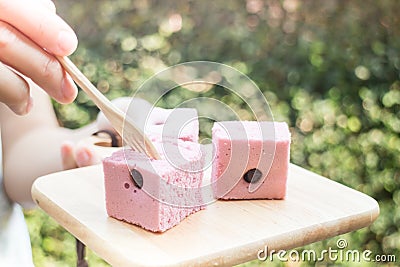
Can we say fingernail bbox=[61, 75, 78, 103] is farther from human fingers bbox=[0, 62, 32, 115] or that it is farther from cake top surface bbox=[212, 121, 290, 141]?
cake top surface bbox=[212, 121, 290, 141]

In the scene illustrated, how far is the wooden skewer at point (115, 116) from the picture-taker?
833mm

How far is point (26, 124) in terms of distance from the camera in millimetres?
1171

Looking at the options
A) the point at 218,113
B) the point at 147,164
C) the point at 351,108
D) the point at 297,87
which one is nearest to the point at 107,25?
the point at 297,87

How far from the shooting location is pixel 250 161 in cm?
99

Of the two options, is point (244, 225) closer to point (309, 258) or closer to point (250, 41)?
point (309, 258)

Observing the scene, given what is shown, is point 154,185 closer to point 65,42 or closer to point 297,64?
point 65,42

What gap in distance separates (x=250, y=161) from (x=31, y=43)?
0.36 metres

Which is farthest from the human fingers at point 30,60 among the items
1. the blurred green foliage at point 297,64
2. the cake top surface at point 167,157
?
the blurred green foliage at point 297,64

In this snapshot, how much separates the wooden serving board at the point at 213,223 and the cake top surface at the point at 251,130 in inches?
3.8

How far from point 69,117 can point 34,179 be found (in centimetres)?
142

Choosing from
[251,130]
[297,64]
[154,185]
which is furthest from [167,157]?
[297,64]

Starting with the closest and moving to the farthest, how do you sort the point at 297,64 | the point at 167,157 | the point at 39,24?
1. the point at 39,24
2. the point at 167,157
3. the point at 297,64

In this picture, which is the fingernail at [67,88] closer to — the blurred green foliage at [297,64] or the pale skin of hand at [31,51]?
the pale skin of hand at [31,51]

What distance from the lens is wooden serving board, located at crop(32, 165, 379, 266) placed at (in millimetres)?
826
